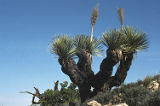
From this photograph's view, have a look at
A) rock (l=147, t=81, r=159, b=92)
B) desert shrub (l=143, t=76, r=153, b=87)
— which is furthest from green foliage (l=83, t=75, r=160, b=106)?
desert shrub (l=143, t=76, r=153, b=87)

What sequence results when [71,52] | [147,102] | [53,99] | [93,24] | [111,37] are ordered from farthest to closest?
[53,99]
[93,24]
[71,52]
[111,37]
[147,102]

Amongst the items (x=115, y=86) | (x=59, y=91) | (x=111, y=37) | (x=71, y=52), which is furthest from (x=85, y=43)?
(x=59, y=91)

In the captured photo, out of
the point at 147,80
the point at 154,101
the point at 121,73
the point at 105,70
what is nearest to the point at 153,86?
the point at 147,80

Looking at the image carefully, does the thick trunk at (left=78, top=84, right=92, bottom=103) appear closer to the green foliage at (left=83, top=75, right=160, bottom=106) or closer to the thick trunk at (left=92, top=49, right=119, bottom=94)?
the thick trunk at (left=92, top=49, right=119, bottom=94)

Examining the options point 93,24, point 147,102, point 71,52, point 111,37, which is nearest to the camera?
point 147,102

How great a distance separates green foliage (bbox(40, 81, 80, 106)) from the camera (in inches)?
854

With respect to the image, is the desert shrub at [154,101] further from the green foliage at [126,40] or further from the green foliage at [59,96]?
the green foliage at [59,96]

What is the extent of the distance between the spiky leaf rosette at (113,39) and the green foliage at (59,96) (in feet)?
25.6

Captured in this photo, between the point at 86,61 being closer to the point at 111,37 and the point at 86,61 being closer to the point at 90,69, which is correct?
the point at 90,69

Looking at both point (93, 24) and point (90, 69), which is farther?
point (93, 24)

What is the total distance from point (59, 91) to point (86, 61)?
6945mm

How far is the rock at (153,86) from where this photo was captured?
47.3 feet

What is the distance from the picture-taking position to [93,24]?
60.5ft

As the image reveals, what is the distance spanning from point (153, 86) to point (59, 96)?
10.1 metres
